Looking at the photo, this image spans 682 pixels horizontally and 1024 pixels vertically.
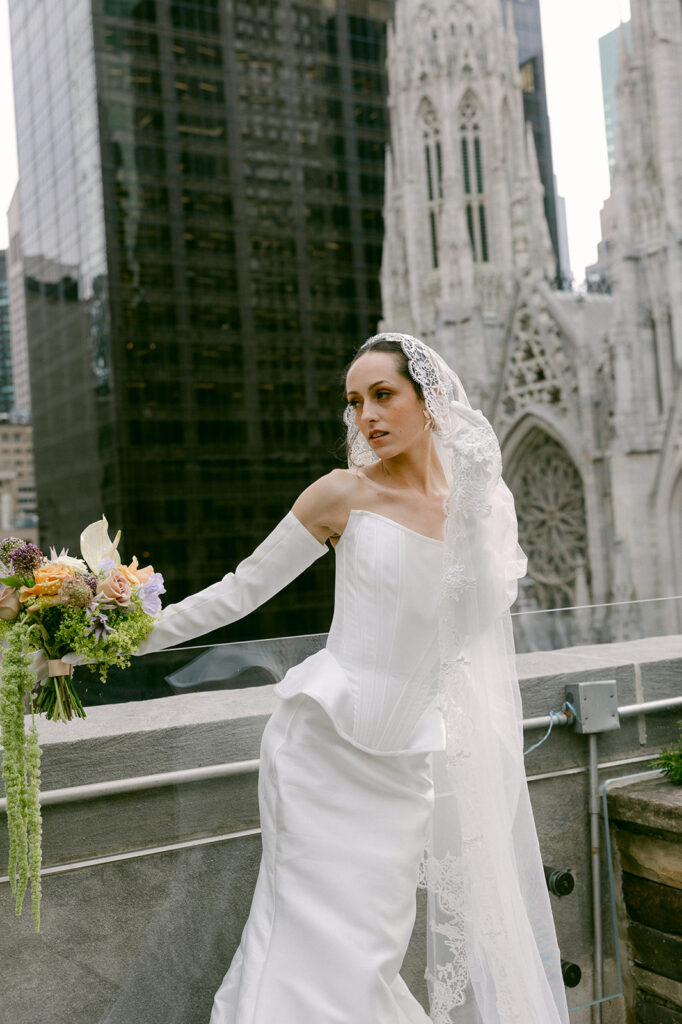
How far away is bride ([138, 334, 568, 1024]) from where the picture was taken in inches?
64.8

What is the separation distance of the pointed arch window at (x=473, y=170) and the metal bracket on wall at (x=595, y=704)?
26.2 meters

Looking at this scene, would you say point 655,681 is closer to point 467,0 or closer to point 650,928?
point 650,928

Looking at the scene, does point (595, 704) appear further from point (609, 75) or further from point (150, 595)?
point (609, 75)

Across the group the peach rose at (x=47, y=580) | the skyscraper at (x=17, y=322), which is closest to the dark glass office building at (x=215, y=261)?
the skyscraper at (x=17, y=322)

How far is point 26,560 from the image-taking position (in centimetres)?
179

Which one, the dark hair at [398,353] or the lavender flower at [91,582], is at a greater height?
the dark hair at [398,353]

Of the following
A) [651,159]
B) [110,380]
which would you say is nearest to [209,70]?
[110,380]

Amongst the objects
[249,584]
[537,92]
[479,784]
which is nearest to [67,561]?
[249,584]

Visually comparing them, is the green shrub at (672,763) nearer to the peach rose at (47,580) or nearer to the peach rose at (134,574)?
the peach rose at (134,574)

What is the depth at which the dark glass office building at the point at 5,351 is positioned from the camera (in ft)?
136

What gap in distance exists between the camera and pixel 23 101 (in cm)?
4028

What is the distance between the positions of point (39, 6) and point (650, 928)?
42608 millimetres

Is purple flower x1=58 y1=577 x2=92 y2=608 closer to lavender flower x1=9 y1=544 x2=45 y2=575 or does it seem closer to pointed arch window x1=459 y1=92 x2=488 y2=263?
lavender flower x1=9 y1=544 x2=45 y2=575

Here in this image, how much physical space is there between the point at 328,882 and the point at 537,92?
31901mm
